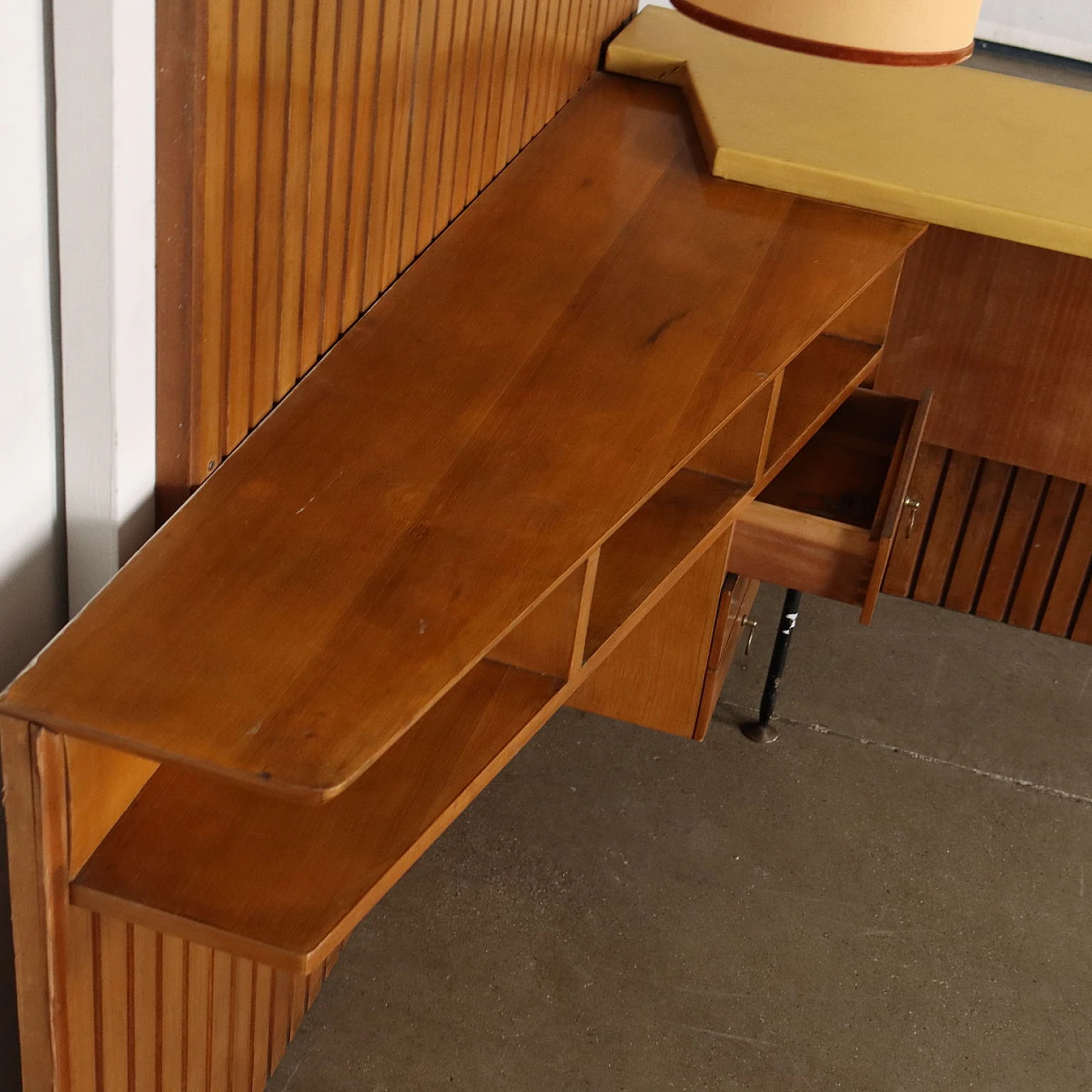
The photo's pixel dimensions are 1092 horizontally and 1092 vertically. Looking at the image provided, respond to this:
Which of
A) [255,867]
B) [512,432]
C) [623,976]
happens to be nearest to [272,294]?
[512,432]

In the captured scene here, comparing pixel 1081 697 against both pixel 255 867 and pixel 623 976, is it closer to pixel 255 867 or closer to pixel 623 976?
pixel 623 976

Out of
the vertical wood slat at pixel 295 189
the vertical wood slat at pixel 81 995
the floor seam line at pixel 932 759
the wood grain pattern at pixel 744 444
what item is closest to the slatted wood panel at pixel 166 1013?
the vertical wood slat at pixel 81 995

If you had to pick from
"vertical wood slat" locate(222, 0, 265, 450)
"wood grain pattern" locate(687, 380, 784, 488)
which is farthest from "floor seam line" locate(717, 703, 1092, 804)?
"vertical wood slat" locate(222, 0, 265, 450)

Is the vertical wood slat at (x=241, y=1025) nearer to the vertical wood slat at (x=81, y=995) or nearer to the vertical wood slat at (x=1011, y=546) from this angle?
the vertical wood slat at (x=81, y=995)

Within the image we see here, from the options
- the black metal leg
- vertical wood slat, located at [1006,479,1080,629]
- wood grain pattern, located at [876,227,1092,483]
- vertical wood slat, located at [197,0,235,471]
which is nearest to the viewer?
vertical wood slat, located at [197,0,235,471]

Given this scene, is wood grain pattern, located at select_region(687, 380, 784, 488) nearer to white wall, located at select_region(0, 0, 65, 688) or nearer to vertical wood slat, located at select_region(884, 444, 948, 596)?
white wall, located at select_region(0, 0, 65, 688)

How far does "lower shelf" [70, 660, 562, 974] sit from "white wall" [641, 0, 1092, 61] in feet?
17.7

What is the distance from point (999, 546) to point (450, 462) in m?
1.80

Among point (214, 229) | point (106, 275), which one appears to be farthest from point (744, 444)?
point (106, 275)

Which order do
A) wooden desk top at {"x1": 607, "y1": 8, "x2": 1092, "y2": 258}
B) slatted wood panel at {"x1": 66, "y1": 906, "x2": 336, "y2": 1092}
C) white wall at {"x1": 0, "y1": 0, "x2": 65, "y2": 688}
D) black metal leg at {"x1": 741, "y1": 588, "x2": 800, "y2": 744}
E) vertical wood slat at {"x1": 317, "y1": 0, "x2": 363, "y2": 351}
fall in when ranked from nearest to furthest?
white wall at {"x1": 0, "y1": 0, "x2": 65, "y2": 688} → slatted wood panel at {"x1": 66, "y1": 906, "x2": 336, "y2": 1092} → vertical wood slat at {"x1": 317, "y1": 0, "x2": 363, "y2": 351} → wooden desk top at {"x1": 607, "y1": 8, "x2": 1092, "y2": 258} → black metal leg at {"x1": 741, "y1": 588, "x2": 800, "y2": 744}

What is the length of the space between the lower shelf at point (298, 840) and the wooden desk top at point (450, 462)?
0.11m

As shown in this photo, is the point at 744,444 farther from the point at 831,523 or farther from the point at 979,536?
the point at 979,536

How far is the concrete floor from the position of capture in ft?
5.92

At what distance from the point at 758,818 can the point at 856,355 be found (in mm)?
793
